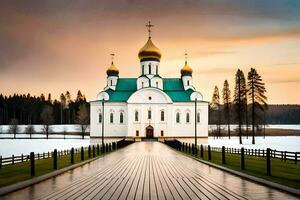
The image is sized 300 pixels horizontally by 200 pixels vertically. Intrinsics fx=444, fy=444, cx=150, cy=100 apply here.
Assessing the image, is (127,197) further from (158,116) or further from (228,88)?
(228,88)

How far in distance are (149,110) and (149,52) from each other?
1261 cm

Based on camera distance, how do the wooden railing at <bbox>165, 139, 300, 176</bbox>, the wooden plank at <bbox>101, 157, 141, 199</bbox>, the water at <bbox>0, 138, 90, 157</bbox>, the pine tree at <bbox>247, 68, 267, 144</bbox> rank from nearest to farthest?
the wooden plank at <bbox>101, 157, 141, 199</bbox>
the wooden railing at <bbox>165, 139, 300, 176</bbox>
the water at <bbox>0, 138, 90, 157</bbox>
the pine tree at <bbox>247, 68, 267, 144</bbox>

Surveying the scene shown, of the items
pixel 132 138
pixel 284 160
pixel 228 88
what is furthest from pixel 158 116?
pixel 284 160

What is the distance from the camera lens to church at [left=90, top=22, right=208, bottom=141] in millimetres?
85000

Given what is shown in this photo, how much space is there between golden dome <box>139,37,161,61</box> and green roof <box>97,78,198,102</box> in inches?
278

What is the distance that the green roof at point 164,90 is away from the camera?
90294 mm

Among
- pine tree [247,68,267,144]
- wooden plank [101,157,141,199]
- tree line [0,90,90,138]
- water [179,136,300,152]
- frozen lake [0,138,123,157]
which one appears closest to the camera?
wooden plank [101,157,141,199]

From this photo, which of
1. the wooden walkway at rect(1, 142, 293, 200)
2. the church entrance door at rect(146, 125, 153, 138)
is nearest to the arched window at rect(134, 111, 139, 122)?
the church entrance door at rect(146, 125, 153, 138)

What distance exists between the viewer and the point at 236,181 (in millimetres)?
15781

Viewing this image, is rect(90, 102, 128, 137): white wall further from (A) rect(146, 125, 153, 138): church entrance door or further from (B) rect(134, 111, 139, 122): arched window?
(A) rect(146, 125, 153, 138): church entrance door

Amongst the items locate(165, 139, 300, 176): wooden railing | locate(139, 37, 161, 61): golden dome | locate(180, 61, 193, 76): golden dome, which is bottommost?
locate(165, 139, 300, 176): wooden railing

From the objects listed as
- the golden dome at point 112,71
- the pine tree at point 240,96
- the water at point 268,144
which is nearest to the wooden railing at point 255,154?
the water at point 268,144

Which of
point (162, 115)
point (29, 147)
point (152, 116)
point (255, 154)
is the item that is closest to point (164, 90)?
point (162, 115)

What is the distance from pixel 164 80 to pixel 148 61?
26.9 ft
